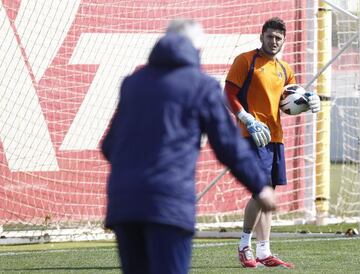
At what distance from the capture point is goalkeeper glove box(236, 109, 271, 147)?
8.94 metres

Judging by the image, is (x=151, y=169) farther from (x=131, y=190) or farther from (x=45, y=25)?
(x=45, y=25)

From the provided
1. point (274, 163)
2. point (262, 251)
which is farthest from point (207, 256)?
point (274, 163)

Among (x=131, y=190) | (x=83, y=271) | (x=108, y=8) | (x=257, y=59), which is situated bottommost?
(x=83, y=271)

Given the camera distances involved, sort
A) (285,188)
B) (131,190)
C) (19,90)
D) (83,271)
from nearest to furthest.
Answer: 1. (131,190)
2. (83,271)
3. (19,90)
4. (285,188)

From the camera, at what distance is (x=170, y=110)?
5020 mm

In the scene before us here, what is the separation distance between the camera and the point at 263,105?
30.3 feet

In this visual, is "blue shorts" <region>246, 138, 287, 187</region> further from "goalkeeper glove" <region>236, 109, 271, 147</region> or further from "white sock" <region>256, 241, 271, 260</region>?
"white sock" <region>256, 241, 271, 260</region>

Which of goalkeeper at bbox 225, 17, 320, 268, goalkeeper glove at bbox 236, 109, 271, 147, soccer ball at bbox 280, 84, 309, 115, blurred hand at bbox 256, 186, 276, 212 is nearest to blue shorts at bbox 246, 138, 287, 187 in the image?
goalkeeper at bbox 225, 17, 320, 268

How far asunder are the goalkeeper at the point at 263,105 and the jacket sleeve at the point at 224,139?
3.96 m

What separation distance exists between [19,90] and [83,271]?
3453 millimetres

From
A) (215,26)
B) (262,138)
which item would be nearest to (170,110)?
(262,138)

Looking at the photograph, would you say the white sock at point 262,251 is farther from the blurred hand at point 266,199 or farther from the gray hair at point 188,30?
the gray hair at point 188,30

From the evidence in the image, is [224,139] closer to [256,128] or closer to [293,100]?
[256,128]

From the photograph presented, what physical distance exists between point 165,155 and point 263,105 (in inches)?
170
